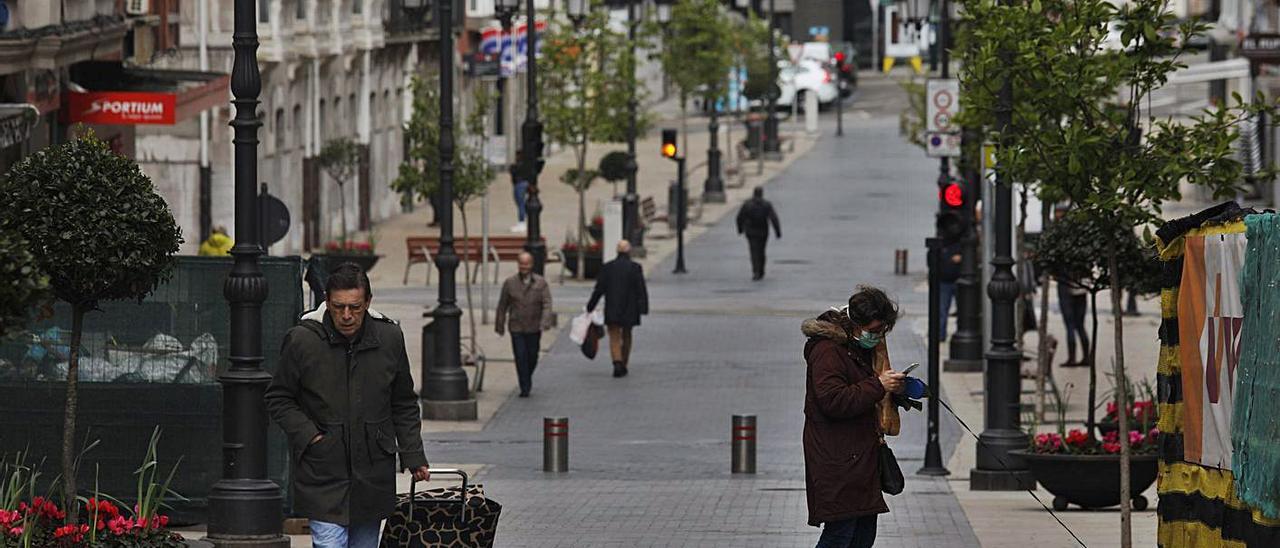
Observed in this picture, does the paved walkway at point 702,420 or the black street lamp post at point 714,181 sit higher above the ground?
the black street lamp post at point 714,181

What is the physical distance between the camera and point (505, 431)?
2414cm

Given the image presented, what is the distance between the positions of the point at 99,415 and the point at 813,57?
8558cm

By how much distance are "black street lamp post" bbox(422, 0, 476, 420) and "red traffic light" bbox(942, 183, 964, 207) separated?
4935 millimetres

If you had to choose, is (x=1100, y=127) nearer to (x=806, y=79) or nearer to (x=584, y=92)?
(x=584, y=92)

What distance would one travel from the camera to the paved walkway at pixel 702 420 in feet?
53.6

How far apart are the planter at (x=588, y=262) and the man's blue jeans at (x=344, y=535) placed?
31.6 m

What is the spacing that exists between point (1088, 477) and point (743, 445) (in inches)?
173

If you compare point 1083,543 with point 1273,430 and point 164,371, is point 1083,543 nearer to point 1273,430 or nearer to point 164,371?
point 1273,430

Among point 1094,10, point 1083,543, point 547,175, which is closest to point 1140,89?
point 1094,10

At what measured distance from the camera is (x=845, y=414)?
35.8 ft

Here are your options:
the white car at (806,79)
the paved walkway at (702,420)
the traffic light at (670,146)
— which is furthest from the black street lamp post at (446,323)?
the white car at (806,79)

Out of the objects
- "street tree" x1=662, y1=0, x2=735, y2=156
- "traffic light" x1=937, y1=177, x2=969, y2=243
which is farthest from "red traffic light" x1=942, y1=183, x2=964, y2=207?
"street tree" x1=662, y1=0, x2=735, y2=156

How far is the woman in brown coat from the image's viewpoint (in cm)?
1095

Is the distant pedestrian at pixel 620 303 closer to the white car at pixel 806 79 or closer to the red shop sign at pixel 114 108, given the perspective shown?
the red shop sign at pixel 114 108
